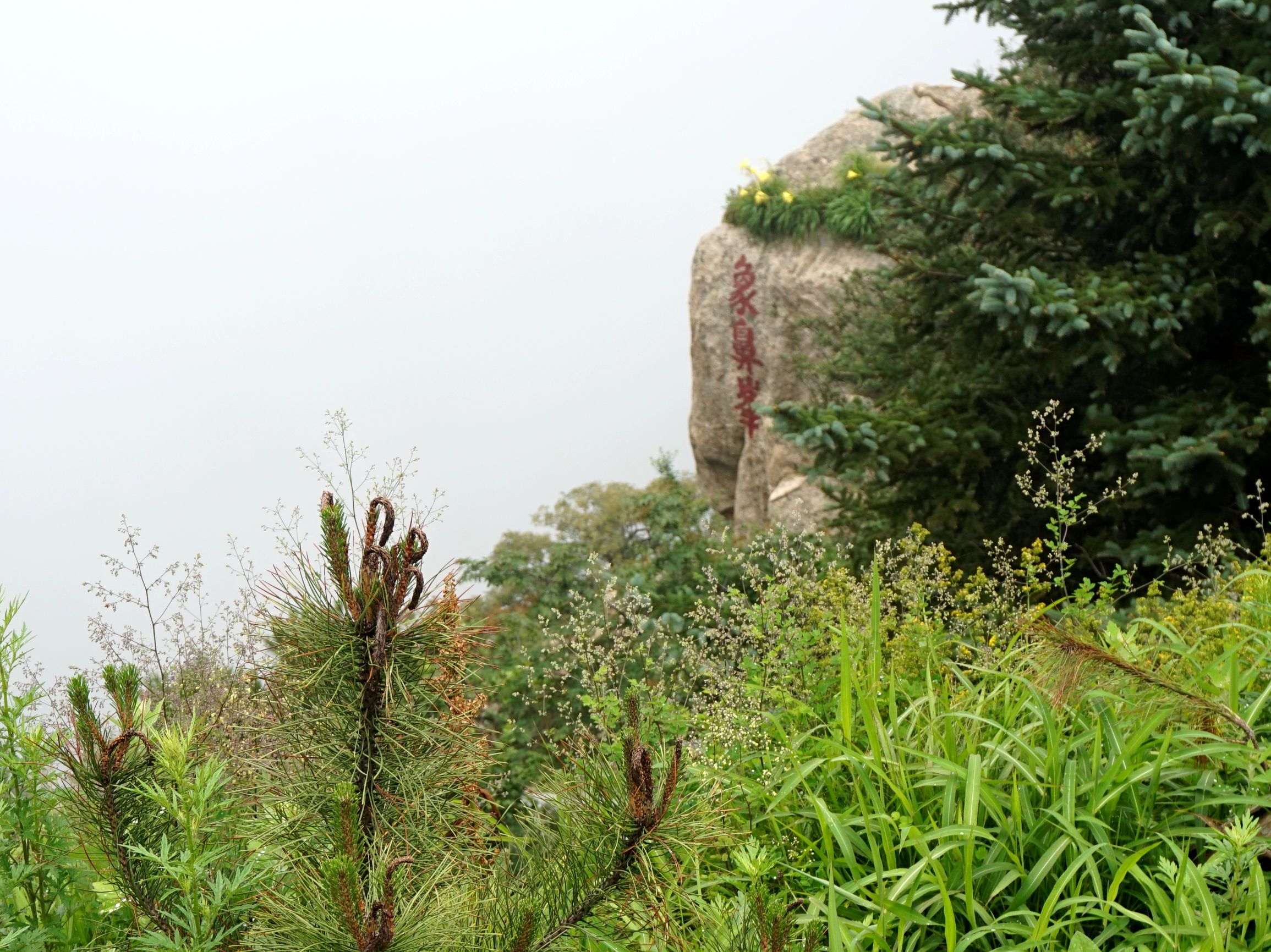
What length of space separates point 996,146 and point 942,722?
348 centimetres

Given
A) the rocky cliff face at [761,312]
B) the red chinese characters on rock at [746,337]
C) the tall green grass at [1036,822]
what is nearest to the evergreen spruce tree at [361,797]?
the tall green grass at [1036,822]

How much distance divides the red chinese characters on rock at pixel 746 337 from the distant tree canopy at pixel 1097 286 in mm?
5139

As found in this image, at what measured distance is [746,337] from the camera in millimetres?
11266

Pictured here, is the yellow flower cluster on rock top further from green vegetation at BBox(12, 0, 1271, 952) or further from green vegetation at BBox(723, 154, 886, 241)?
green vegetation at BBox(12, 0, 1271, 952)

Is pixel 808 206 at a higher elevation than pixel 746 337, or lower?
higher

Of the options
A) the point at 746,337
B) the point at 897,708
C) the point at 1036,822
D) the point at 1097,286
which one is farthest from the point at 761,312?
the point at 1036,822

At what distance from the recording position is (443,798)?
160 centimetres

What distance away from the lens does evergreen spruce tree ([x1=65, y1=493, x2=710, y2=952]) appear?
1.38 metres

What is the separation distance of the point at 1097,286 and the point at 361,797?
4365 mm

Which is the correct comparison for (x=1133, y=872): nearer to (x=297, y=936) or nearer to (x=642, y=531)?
(x=297, y=936)

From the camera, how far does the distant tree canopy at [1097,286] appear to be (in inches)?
182

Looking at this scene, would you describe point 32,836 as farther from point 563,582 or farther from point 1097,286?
point 563,582

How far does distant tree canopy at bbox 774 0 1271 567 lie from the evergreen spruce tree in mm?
3587

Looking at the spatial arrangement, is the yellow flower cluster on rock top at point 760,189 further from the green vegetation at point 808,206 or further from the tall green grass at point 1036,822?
the tall green grass at point 1036,822
